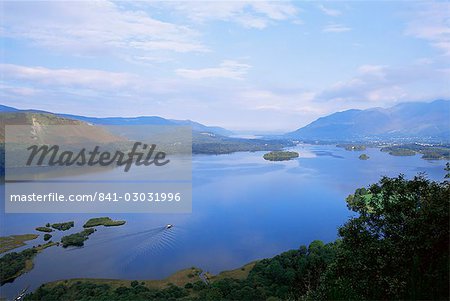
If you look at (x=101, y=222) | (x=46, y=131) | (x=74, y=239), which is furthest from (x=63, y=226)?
(x=46, y=131)

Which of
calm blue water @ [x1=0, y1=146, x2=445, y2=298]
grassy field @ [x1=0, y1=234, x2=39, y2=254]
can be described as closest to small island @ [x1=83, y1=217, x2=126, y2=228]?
calm blue water @ [x1=0, y1=146, x2=445, y2=298]

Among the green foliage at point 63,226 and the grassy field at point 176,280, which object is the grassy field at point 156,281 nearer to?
the grassy field at point 176,280

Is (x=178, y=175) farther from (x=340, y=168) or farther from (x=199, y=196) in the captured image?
(x=340, y=168)

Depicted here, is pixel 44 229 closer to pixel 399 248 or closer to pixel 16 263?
pixel 16 263

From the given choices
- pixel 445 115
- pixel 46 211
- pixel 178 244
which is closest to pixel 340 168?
pixel 178 244

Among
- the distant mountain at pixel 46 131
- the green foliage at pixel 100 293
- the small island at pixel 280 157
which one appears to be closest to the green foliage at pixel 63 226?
the green foliage at pixel 100 293
